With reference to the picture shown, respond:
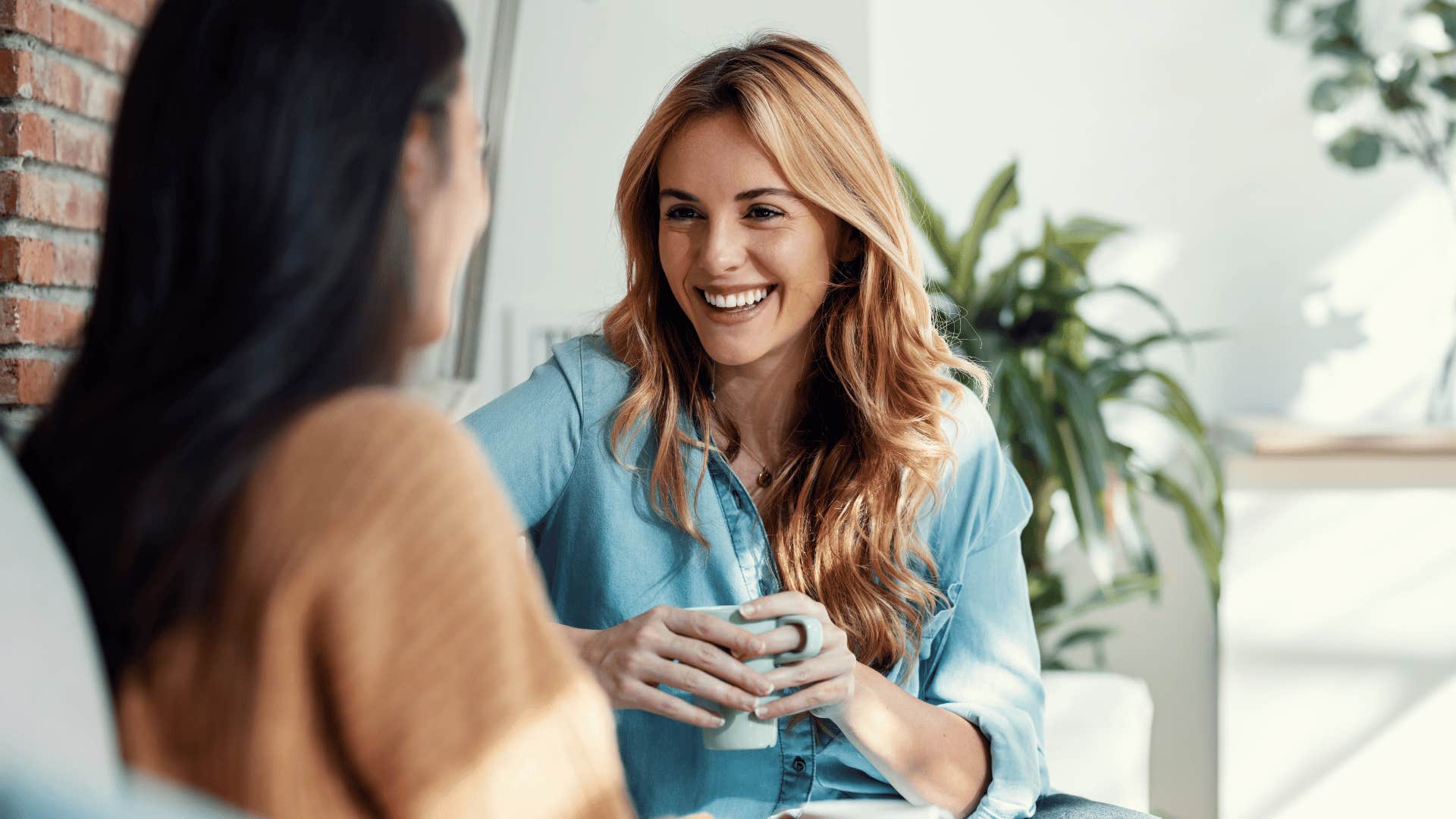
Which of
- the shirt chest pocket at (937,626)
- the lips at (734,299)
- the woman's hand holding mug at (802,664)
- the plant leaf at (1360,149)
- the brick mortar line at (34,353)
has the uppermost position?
the plant leaf at (1360,149)

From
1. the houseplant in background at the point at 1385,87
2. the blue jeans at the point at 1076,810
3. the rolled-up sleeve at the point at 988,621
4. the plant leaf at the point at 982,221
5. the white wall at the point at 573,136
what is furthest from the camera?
the houseplant in background at the point at 1385,87

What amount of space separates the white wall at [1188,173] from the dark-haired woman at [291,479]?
2.47m

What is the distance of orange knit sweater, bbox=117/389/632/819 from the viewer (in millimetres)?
507

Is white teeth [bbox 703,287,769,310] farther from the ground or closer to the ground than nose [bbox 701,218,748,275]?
closer to the ground

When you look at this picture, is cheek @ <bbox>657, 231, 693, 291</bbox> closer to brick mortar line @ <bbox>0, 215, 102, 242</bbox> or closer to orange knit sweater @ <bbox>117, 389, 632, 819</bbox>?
brick mortar line @ <bbox>0, 215, 102, 242</bbox>

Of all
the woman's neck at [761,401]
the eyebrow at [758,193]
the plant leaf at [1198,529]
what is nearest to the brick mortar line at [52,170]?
the eyebrow at [758,193]

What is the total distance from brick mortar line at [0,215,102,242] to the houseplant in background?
2554 millimetres

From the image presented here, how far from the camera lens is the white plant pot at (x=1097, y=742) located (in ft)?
6.24

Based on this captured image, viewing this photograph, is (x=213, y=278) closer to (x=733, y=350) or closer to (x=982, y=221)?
(x=733, y=350)

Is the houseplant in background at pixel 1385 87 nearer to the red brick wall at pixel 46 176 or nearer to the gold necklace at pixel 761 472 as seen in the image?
the gold necklace at pixel 761 472

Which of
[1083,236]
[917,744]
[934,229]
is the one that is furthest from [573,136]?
[917,744]

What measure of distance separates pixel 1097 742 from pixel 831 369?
0.86m

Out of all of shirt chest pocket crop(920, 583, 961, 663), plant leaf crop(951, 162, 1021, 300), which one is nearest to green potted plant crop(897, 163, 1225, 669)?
plant leaf crop(951, 162, 1021, 300)

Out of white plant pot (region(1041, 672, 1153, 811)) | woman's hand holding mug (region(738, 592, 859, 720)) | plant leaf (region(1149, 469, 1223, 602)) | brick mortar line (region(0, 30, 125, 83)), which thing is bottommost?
white plant pot (region(1041, 672, 1153, 811))
